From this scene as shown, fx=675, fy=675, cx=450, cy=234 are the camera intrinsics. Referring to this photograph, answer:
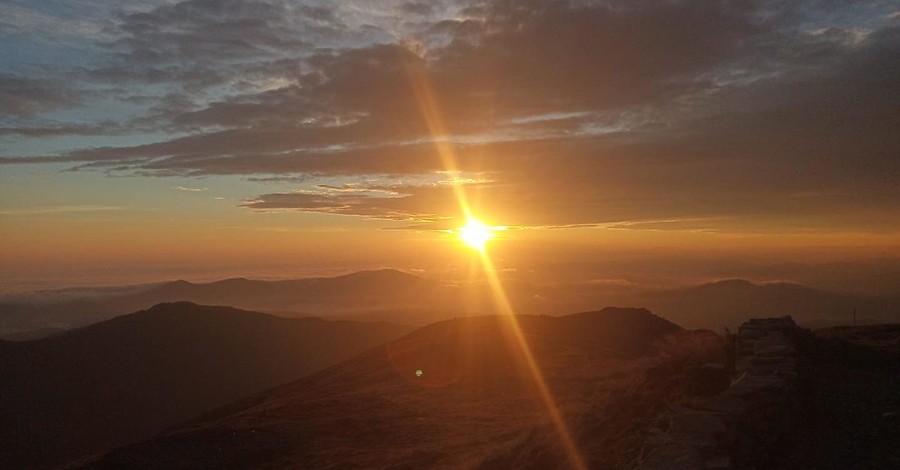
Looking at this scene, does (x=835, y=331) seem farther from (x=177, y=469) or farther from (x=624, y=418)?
(x=177, y=469)

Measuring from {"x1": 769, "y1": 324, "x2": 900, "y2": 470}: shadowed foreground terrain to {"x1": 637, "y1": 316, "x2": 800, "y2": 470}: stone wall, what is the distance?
253mm

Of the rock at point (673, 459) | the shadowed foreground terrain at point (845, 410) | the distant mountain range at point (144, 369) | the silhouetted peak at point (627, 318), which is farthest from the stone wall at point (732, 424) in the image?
the distant mountain range at point (144, 369)

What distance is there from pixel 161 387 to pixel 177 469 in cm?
4726

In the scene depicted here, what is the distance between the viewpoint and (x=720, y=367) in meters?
10.2

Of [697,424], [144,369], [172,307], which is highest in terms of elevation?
[697,424]

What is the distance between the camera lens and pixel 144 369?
192 feet

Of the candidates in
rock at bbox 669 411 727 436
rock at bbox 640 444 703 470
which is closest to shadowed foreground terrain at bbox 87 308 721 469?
rock at bbox 669 411 727 436

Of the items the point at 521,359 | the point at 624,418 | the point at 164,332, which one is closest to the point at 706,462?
the point at 624,418

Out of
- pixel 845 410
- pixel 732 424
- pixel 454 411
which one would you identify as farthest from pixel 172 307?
pixel 732 424

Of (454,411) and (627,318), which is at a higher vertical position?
(627,318)

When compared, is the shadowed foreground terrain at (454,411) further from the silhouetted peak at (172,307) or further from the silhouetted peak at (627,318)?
the silhouetted peak at (172,307)

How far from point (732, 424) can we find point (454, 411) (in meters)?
10.2

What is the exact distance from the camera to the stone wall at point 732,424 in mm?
6230

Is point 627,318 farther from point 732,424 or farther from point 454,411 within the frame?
point 732,424
